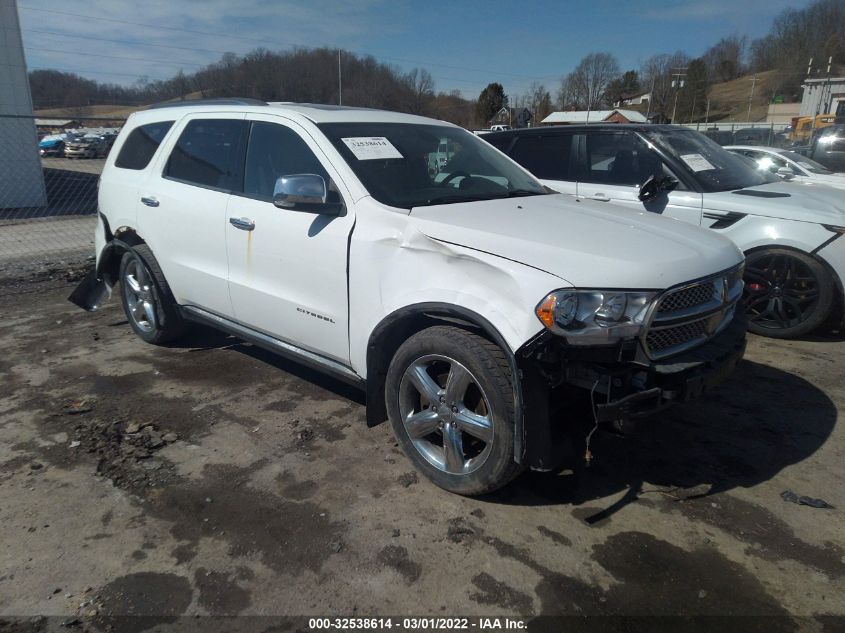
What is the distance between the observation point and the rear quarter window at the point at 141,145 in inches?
192

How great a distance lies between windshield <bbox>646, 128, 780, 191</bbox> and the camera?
567cm

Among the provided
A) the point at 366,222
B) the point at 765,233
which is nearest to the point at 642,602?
the point at 366,222

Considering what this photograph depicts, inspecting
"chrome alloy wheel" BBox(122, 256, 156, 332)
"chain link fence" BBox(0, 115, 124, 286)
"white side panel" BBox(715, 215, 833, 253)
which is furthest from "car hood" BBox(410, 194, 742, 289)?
"chain link fence" BBox(0, 115, 124, 286)

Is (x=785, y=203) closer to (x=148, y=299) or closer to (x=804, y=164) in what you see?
(x=148, y=299)

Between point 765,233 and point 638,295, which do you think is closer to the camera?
point 638,295

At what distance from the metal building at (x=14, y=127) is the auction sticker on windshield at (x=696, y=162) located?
1388 cm

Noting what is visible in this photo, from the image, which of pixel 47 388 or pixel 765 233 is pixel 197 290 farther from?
pixel 765 233

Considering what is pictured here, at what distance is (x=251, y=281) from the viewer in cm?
396

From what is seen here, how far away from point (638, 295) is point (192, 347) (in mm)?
3988

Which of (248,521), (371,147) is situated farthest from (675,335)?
(248,521)

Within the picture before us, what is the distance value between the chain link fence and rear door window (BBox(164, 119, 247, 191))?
4.47 metres

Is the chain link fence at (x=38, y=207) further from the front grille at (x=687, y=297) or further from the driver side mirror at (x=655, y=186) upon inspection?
the front grille at (x=687, y=297)

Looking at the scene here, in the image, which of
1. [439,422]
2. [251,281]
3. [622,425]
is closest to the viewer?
[622,425]

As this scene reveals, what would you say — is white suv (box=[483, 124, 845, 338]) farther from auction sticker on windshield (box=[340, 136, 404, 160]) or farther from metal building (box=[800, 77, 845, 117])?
metal building (box=[800, 77, 845, 117])
